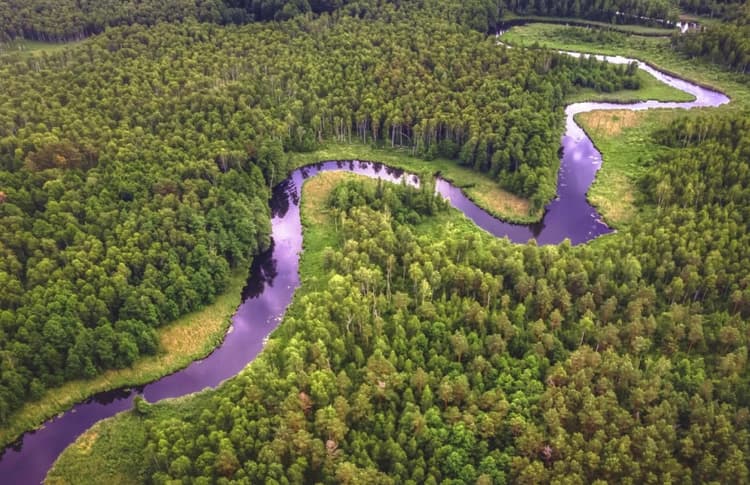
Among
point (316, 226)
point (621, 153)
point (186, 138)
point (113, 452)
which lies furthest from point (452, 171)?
point (113, 452)

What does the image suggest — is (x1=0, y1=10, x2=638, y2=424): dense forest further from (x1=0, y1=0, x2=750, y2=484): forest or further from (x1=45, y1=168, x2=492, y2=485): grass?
(x1=45, y1=168, x2=492, y2=485): grass

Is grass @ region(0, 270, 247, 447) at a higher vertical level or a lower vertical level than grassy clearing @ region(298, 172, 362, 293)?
lower

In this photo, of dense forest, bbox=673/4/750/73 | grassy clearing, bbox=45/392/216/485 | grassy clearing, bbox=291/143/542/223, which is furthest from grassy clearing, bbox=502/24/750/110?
grassy clearing, bbox=45/392/216/485

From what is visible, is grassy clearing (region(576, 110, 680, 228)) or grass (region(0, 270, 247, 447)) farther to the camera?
grassy clearing (region(576, 110, 680, 228))

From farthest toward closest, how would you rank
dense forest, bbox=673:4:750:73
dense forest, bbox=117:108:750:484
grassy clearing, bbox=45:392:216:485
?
dense forest, bbox=673:4:750:73 < grassy clearing, bbox=45:392:216:485 < dense forest, bbox=117:108:750:484

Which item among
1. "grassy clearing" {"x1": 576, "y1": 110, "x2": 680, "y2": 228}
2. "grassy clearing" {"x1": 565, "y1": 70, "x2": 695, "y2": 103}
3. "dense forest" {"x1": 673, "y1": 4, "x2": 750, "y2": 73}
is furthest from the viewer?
"dense forest" {"x1": 673, "y1": 4, "x2": 750, "y2": 73}

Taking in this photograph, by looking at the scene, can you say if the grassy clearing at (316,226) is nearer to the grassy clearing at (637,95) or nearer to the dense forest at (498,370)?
the dense forest at (498,370)

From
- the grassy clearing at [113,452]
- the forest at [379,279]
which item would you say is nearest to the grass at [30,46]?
the forest at [379,279]

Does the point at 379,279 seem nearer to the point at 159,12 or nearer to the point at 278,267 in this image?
the point at 278,267

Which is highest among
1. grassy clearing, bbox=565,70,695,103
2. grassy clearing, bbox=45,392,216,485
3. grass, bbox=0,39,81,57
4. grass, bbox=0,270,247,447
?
grass, bbox=0,39,81,57
